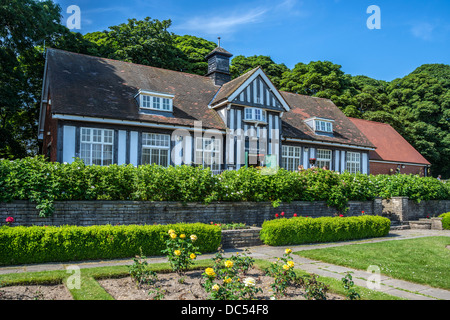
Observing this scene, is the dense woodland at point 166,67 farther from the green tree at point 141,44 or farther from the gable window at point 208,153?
the gable window at point 208,153

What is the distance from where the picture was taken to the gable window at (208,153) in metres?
17.2

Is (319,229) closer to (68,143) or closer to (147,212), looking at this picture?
(147,212)

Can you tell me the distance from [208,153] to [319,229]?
807 cm

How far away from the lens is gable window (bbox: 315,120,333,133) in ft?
72.0

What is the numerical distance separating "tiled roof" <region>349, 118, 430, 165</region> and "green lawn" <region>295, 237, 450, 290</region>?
1716 cm

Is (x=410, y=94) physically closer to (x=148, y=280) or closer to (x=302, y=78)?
(x=302, y=78)

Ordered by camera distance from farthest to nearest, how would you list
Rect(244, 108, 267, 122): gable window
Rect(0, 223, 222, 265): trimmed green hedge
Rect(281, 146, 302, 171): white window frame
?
Rect(281, 146, 302, 171): white window frame
Rect(244, 108, 267, 122): gable window
Rect(0, 223, 222, 265): trimmed green hedge

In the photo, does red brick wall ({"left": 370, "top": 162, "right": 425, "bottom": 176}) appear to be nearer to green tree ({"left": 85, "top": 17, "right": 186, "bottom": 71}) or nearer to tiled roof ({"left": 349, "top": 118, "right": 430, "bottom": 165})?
tiled roof ({"left": 349, "top": 118, "right": 430, "bottom": 165})

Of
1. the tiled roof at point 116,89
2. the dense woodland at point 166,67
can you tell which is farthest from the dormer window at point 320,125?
the dense woodland at point 166,67

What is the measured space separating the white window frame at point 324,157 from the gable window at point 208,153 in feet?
23.9

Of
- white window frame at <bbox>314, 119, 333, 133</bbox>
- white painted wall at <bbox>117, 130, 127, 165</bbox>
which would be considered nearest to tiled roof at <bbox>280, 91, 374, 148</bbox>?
white window frame at <bbox>314, 119, 333, 133</bbox>

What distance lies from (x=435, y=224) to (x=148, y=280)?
1455cm

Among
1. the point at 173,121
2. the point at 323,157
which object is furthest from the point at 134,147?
the point at 323,157

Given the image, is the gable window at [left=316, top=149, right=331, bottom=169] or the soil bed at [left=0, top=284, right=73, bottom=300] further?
the gable window at [left=316, top=149, right=331, bottom=169]
